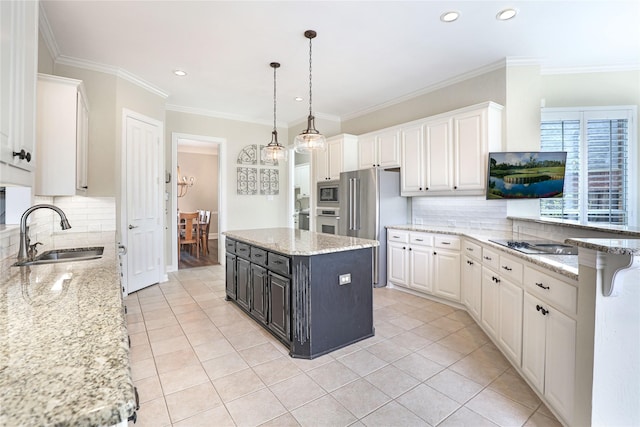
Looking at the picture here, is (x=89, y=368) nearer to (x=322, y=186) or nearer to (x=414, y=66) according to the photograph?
(x=414, y=66)

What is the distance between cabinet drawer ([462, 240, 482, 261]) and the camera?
2.91m

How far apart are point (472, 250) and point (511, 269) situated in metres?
0.87

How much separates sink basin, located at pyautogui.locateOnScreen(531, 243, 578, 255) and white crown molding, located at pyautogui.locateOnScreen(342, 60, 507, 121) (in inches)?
83.7

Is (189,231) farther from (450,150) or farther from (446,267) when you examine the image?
(450,150)

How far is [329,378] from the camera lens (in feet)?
7.06

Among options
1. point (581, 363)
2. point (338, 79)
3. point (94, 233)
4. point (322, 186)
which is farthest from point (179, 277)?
point (581, 363)

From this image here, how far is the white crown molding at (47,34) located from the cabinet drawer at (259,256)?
2.62 m

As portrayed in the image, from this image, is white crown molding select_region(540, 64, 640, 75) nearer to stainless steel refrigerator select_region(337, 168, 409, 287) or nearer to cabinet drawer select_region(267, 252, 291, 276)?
stainless steel refrigerator select_region(337, 168, 409, 287)

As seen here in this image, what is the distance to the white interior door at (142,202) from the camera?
154 inches

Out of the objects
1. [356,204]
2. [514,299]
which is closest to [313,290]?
[514,299]

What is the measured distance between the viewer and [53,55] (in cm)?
325

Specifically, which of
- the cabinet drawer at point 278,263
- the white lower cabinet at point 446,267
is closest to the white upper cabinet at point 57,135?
the cabinet drawer at point 278,263

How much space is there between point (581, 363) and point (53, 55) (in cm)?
502

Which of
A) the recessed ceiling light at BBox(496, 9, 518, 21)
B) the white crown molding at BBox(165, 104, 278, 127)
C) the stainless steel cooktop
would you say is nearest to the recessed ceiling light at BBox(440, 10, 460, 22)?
the recessed ceiling light at BBox(496, 9, 518, 21)
